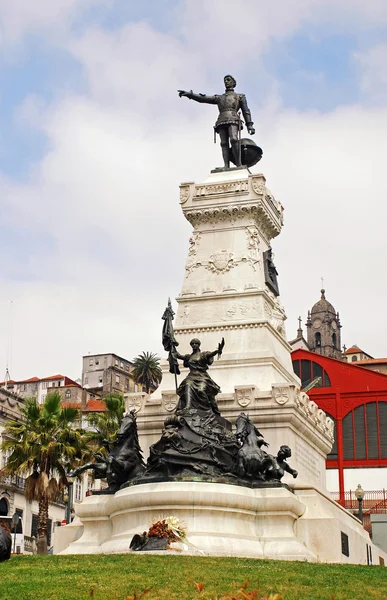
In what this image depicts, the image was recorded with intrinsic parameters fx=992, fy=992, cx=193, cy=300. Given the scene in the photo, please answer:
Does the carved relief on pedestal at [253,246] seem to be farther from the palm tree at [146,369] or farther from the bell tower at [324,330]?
the bell tower at [324,330]

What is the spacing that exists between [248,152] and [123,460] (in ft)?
51.8

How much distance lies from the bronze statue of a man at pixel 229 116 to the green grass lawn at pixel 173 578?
67.5 feet

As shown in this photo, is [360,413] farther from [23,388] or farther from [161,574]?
[23,388]

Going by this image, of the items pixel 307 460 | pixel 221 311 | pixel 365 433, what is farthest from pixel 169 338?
pixel 365 433

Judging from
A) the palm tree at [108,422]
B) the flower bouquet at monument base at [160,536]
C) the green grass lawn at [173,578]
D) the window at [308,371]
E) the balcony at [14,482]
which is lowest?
the green grass lawn at [173,578]

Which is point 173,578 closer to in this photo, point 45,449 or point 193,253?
point 45,449

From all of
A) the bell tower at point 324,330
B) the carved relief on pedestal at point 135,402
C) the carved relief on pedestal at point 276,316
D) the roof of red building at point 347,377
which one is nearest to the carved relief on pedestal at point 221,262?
the carved relief on pedestal at point 276,316

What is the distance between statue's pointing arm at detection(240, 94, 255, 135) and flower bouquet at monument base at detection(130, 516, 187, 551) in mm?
19243

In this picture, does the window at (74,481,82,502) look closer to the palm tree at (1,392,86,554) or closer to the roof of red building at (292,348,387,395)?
the roof of red building at (292,348,387,395)

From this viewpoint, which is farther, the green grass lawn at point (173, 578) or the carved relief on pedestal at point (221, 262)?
the carved relief on pedestal at point (221, 262)

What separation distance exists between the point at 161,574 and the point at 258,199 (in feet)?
64.8

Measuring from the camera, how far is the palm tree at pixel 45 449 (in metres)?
37.3

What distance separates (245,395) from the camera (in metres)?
31.8

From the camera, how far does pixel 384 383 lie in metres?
62.2
